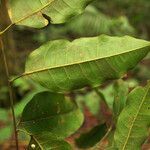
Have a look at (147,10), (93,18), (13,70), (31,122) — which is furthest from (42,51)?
(147,10)

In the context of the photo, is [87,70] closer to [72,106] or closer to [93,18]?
[72,106]

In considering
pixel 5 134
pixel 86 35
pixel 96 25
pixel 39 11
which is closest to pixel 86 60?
pixel 39 11

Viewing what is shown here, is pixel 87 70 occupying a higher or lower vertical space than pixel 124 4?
higher

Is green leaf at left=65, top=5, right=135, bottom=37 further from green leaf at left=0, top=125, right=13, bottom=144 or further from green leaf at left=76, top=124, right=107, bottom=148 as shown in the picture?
green leaf at left=76, top=124, right=107, bottom=148

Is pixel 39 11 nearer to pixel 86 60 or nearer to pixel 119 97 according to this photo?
pixel 86 60

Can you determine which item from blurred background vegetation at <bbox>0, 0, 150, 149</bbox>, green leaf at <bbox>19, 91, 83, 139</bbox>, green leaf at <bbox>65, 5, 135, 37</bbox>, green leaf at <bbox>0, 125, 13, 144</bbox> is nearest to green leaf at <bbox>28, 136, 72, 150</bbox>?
green leaf at <bbox>19, 91, 83, 139</bbox>
